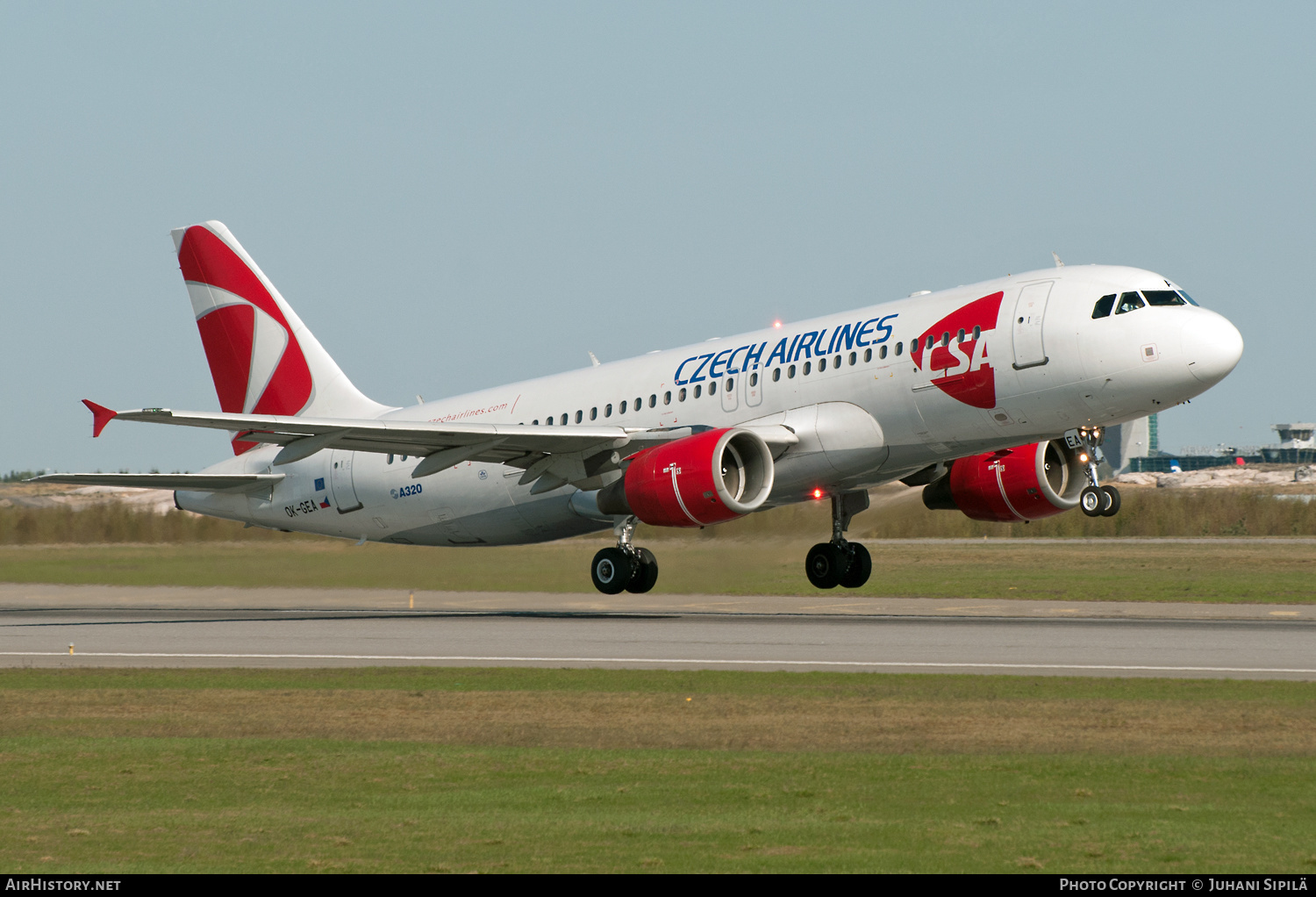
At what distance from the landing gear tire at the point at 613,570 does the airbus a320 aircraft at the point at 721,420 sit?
53mm

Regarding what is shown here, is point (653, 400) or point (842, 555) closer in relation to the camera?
point (653, 400)

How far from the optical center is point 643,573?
1326 inches

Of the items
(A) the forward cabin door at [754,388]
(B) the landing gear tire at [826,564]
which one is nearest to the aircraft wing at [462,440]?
(A) the forward cabin door at [754,388]

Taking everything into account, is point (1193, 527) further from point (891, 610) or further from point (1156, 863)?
point (1156, 863)

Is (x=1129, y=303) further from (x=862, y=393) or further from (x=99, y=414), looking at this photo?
(x=99, y=414)

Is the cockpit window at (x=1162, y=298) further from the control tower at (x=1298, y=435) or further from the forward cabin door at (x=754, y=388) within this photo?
the control tower at (x=1298, y=435)

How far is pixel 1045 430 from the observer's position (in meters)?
28.0

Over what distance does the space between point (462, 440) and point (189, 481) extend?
9905 mm

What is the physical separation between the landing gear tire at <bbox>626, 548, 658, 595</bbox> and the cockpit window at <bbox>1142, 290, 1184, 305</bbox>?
1265 centimetres

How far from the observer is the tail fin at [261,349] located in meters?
40.3

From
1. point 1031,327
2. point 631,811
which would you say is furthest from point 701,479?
point 631,811

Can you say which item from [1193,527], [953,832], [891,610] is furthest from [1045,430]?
[1193,527]

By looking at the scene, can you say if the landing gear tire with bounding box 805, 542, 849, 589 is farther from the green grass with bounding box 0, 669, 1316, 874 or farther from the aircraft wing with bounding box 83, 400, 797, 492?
the green grass with bounding box 0, 669, 1316, 874

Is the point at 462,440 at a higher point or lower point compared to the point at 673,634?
higher
